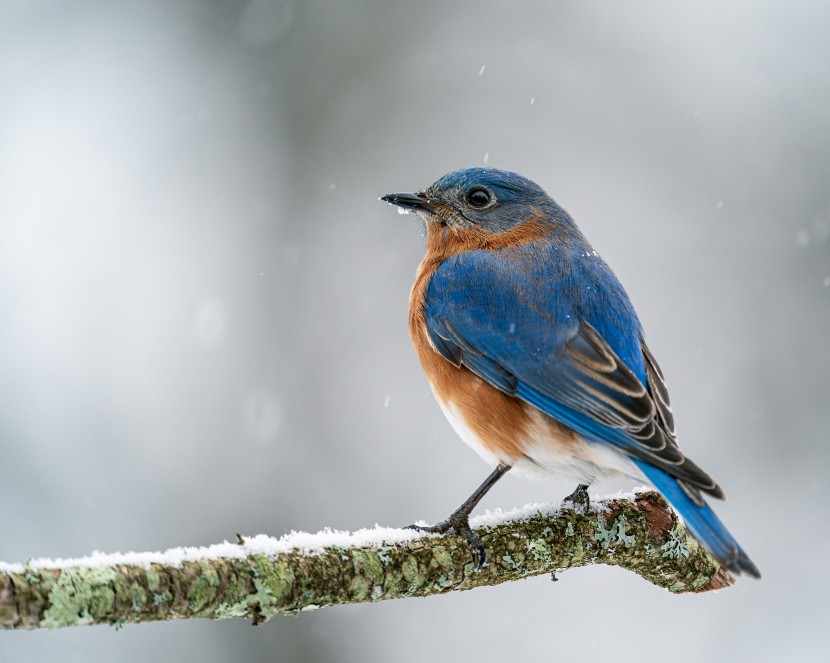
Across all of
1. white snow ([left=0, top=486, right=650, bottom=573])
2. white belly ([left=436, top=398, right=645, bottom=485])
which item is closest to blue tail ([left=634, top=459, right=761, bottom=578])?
white belly ([left=436, top=398, right=645, bottom=485])

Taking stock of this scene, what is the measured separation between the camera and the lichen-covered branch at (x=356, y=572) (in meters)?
2.21

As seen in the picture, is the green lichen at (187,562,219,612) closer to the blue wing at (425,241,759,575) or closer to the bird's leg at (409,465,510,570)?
the bird's leg at (409,465,510,570)

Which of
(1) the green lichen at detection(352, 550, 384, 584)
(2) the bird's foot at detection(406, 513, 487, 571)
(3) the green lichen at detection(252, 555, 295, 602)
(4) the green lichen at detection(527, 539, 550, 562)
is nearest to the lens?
(3) the green lichen at detection(252, 555, 295, 602)

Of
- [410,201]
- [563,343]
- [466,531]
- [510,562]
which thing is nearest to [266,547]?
[466,531]

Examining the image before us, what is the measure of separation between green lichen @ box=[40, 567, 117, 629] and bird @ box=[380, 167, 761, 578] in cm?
131

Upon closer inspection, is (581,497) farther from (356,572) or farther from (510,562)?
(356,572)

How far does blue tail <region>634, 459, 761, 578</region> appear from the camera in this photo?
9.28 ft

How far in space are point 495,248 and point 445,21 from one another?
5000 mm

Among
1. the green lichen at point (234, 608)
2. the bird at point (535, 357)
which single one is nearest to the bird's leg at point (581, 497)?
the bird at point (535, 357)

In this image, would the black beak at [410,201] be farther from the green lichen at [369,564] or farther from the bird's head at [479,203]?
the green lichen at [369,564]

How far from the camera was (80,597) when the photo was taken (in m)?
2.22

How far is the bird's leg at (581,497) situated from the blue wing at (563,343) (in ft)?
0.96

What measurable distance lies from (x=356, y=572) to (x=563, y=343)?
4.80 feet

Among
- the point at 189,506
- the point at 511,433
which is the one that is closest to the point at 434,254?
the point at 511,433
